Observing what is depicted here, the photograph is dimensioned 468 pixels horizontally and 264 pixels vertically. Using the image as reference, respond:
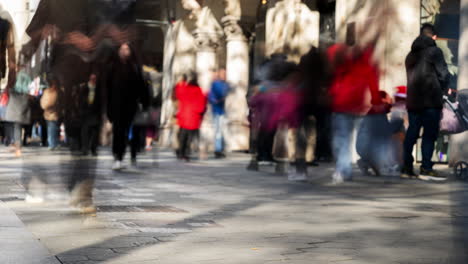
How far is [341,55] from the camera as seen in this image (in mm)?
10141

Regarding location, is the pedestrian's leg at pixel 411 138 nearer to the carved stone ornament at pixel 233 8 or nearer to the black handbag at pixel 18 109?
the black handbag at pixel 18 109

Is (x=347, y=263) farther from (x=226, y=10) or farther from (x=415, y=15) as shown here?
(x=226, y=10)

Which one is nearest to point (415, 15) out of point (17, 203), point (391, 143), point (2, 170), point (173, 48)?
point (391, 143)

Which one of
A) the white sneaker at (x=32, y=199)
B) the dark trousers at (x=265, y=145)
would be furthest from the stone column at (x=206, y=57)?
the white sneaker at (x=32, y=199)

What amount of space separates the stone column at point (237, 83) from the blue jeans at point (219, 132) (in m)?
2.67

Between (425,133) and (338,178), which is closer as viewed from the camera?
(338,178)

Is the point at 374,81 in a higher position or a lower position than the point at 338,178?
higher

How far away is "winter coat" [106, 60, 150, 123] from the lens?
996 centimetres

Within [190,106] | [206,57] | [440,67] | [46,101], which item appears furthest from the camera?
[206,57]

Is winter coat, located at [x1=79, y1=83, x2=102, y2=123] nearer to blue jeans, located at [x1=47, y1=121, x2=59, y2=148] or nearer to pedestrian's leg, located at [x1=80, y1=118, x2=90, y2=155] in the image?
pedestrian's leg, located at [x1=80, y1=118, x2=90, y2=155]

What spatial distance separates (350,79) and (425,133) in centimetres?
158

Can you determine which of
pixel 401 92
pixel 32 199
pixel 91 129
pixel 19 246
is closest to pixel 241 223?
pixel 91 129

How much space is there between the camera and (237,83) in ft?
69.2

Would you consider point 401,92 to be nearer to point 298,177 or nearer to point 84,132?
point 298,177
